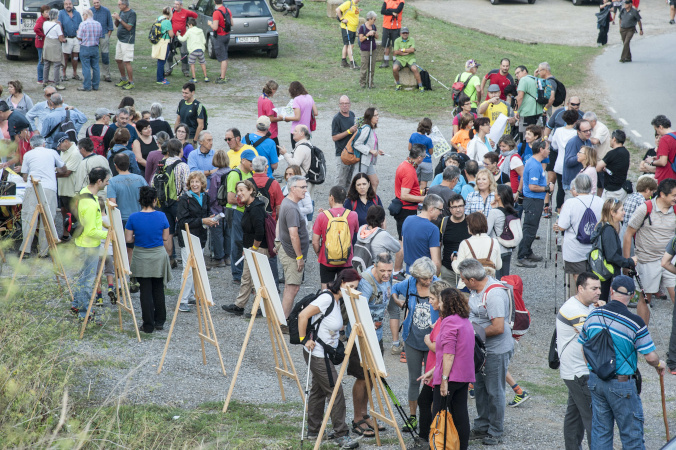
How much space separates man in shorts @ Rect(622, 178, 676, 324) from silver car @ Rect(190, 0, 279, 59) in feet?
53.0

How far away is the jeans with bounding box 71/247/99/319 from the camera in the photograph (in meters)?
9.09

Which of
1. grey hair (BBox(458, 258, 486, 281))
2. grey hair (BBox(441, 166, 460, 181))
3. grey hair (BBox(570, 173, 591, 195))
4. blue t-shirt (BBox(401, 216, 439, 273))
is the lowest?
blue t-shirt (BBox(401, 216, 439, 273))

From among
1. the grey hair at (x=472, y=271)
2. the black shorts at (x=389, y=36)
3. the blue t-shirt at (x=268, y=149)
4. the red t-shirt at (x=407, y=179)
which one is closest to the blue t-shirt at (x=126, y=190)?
the blue t-shirt at (x=268, y=149)

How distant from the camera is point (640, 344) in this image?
239 inches

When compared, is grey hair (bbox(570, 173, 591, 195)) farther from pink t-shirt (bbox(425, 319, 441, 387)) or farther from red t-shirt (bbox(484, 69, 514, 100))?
red t-shirt (bbox(484, 69, 514, 100))

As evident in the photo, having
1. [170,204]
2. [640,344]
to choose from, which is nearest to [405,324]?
[640,344]

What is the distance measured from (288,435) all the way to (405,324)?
4.81 feet

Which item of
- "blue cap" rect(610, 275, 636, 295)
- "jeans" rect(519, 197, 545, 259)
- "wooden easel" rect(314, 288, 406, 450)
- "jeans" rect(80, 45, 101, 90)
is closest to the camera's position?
"blue cap" rect(610, 275, 636, 295)

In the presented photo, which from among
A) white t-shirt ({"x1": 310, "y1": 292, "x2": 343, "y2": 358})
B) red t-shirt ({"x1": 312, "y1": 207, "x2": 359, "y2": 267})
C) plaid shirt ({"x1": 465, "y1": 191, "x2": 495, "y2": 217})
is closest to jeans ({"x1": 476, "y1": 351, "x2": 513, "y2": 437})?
white t-shirt ({"x1": 310, "y1": 292, "x2": 343, "y2": 358})

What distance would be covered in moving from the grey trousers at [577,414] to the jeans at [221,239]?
18.8 ft

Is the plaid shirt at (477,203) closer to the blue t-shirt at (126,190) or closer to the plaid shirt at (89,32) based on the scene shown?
the blue t-shirt at (126,190)

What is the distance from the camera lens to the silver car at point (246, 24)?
75.0ft

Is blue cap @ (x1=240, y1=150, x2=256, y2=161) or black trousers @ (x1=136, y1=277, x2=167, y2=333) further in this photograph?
blue cap @ (x1=240, y1=150, x2=256, y2=161)

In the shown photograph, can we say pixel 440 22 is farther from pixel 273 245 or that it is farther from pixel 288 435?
pixel 288 435
